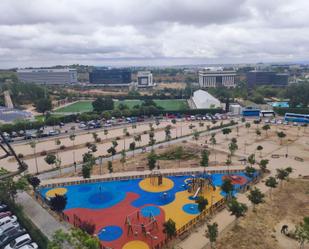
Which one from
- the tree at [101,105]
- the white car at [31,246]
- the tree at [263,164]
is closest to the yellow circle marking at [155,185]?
the tree at [263,164]

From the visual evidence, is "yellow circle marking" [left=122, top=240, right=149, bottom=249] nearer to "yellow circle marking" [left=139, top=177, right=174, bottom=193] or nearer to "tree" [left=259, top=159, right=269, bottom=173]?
"yellow circle marking" [left=139, top=177, right=174, bottom=193]

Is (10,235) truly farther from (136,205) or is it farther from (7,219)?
(136,205)

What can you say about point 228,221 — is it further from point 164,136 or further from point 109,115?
point 109,115

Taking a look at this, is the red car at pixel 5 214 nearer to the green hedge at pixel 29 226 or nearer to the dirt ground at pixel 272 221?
the green hedge at pixel 29 226

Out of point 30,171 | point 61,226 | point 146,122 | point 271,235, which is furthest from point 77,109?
point 271,235

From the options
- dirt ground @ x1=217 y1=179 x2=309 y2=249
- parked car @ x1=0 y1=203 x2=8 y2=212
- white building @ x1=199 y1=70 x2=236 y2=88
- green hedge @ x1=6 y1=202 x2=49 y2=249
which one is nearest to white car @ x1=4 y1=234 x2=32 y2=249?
green hedge @ x1=6 y1=202 x2=49 y2=249

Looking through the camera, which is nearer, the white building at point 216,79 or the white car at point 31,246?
the white car at point 31,246

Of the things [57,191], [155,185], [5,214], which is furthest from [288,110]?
[5,214]
